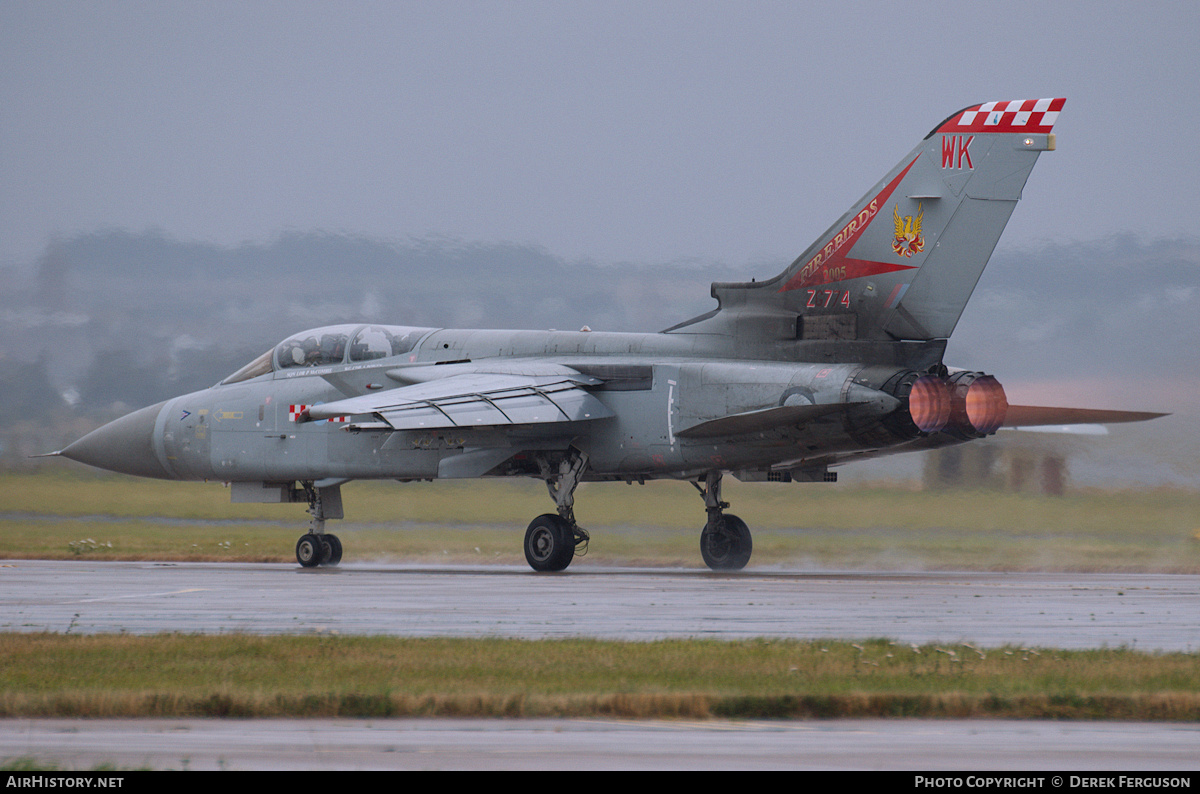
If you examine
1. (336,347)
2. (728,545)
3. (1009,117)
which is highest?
(1009,117)

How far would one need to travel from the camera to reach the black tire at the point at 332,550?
22109mm

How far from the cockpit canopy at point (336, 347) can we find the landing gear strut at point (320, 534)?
2.10 meters

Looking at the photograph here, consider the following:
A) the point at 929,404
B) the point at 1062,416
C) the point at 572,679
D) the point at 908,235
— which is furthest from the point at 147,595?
the point at 1062,416

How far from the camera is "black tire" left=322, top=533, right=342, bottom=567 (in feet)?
72.5

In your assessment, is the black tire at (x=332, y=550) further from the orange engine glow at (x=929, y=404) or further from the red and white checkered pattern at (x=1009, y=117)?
the red and white checkered pattern at (x=1009, y=117)

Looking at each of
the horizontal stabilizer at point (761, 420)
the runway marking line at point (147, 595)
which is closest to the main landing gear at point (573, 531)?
the horizontal stabilizer at point (761, 420)

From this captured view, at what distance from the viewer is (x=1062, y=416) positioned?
18750 millimetres

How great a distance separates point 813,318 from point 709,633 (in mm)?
8078

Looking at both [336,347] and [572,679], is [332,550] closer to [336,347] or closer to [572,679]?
[336,347]

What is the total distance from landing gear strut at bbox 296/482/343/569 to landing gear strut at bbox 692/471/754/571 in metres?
6.09

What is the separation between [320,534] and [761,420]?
8.29 m

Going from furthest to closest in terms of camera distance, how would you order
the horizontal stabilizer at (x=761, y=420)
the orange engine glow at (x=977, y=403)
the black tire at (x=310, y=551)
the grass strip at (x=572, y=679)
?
1. the black tire at (x=310, y=551)
2. the horizontal stabilizer at (x=761, y=420)
3. the orange engine glow at (x=977, y=403)
4. the grass strip at (x=572, y=679)

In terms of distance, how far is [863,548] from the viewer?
2286cm
